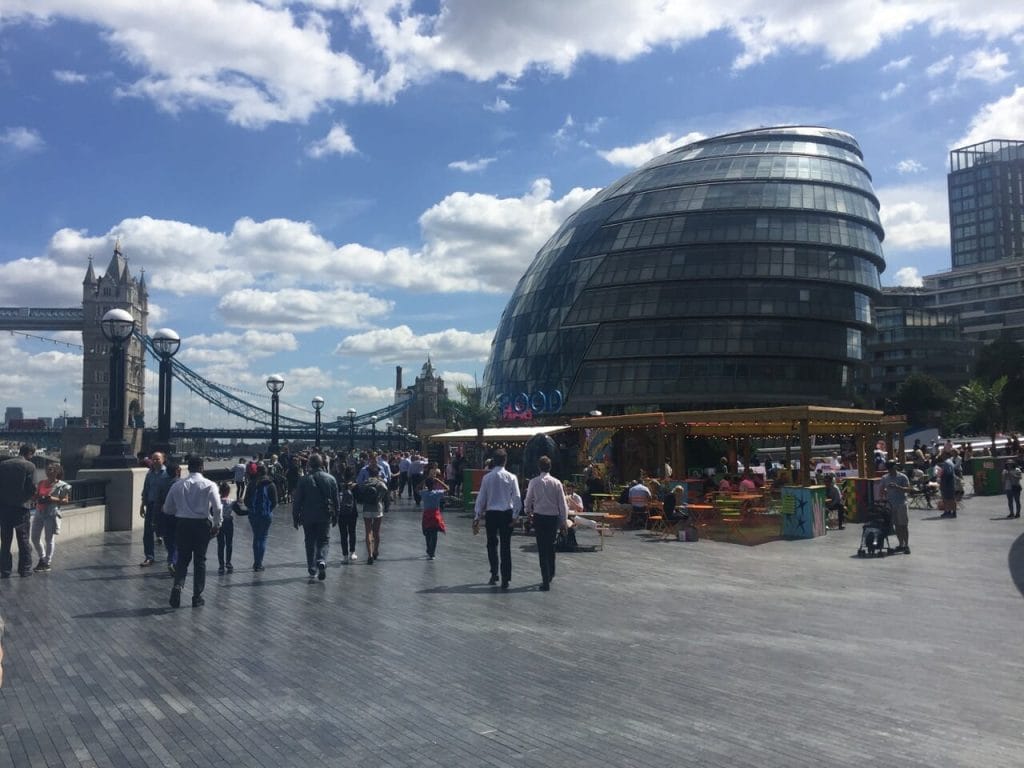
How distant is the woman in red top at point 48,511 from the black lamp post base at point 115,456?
18.7ft

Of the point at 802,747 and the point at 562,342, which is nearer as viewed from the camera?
the point at 802,747

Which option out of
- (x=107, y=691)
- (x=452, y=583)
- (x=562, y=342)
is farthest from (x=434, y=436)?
(x=562, y=342)

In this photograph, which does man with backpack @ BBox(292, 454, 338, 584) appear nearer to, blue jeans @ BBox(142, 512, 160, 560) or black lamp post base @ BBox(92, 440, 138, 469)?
blue jeans @ BBox(142, 512, 160, 560)

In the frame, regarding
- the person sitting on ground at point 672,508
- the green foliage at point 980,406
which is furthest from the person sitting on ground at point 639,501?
the green foliage at point 980,406

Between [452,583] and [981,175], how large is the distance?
211768mm

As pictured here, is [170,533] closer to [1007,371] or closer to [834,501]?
[834,501]

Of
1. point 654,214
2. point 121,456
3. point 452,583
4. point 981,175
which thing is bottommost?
point 452,583

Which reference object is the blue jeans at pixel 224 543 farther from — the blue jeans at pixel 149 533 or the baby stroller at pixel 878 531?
the baby stroller at pixel 878 531

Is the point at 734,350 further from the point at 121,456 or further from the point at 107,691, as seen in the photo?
the point at 107,691

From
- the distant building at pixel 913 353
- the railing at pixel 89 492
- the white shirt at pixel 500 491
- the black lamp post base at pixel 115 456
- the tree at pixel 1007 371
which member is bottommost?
the railing at pixel 89 492

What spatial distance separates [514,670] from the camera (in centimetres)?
745

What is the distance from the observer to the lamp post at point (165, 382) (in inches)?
824

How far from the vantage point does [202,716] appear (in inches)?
241

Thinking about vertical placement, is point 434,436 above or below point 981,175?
below
